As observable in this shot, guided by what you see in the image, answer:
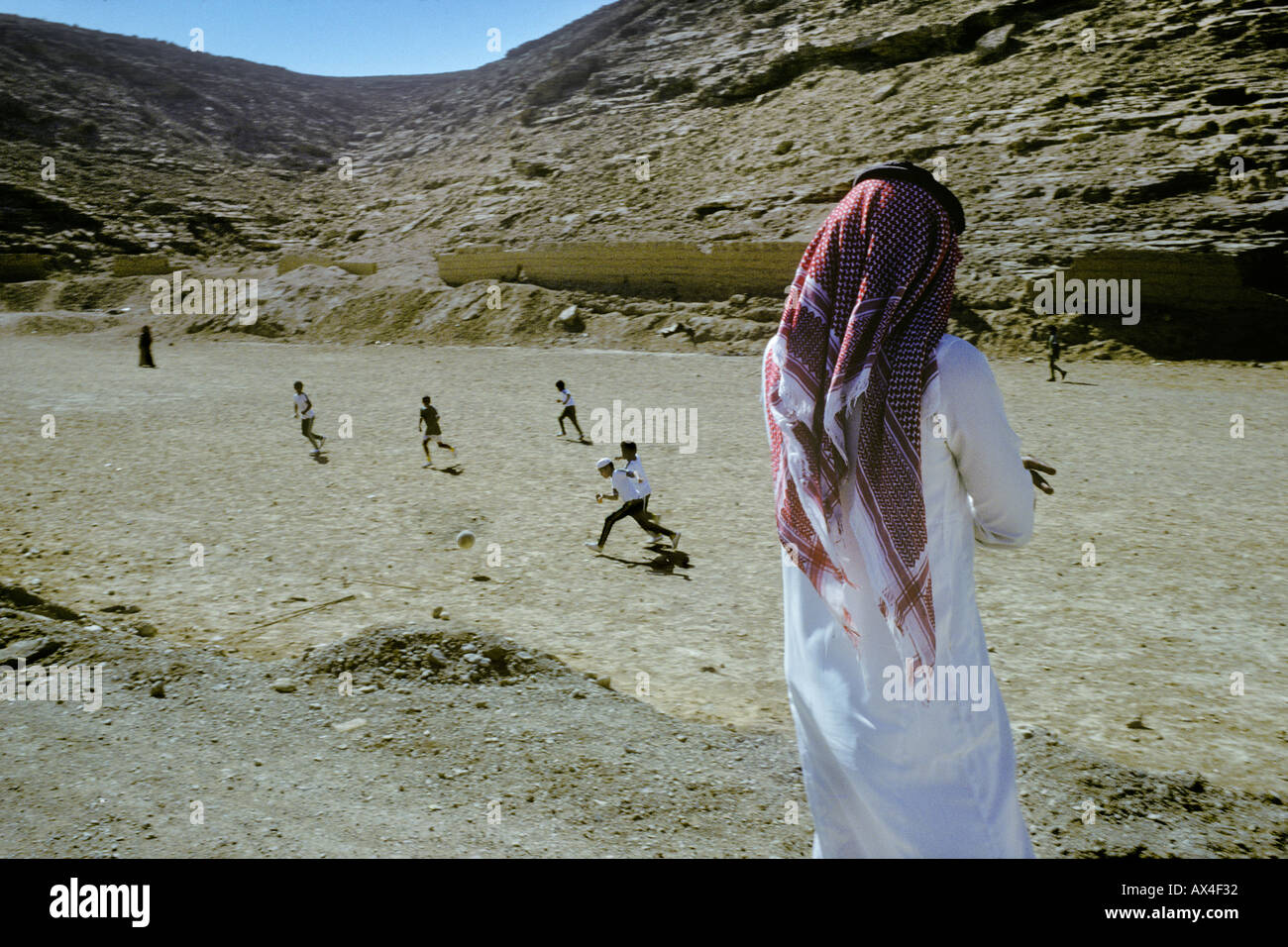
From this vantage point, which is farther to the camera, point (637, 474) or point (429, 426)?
point (429, 426)

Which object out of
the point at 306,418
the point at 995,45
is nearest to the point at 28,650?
the point at 306,418

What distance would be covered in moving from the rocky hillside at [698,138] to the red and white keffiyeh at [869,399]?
936 inches

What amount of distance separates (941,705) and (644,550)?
6.99 m

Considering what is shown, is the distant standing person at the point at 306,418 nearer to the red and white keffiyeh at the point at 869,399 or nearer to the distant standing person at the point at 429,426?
the distant standing person at the point at 429,426

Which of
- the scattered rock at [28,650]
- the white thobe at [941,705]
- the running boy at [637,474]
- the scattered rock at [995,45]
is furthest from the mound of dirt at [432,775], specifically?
the scattered rock at [995,45]

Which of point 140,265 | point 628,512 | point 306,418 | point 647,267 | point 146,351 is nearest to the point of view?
point 628,512

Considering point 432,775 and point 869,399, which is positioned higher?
point 869,399

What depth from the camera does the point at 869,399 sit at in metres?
2.14

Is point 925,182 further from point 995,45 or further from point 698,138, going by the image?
point 698,138

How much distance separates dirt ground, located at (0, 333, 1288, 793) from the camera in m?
5.84

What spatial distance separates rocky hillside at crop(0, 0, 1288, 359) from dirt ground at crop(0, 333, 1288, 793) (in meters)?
11.4

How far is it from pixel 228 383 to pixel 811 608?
2146cm

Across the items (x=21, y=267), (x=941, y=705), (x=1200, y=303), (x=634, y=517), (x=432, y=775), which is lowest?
(x=432, y=775)

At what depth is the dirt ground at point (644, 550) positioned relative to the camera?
19.2 ft
